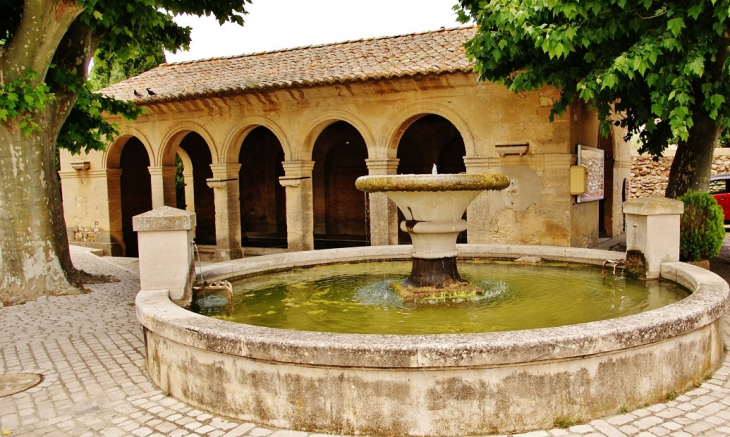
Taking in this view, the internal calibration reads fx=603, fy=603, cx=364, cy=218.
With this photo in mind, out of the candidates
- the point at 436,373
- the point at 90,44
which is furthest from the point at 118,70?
the point at 436,373

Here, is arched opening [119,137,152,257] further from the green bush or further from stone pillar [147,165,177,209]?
the green bush

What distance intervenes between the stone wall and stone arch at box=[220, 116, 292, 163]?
13298 millimetres

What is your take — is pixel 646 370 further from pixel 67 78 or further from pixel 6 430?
pixel 67 78

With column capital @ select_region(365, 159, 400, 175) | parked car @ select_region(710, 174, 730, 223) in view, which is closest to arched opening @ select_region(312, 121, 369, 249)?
column capital @ select_region(365, 159, 400, 175)

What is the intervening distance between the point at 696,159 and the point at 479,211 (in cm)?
374

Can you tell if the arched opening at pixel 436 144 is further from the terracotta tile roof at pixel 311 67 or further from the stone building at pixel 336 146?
the terracotta tile roof at pixel 311 67

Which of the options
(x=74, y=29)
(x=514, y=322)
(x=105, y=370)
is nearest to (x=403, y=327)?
(x=514, y=322)

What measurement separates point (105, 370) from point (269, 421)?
2.08m

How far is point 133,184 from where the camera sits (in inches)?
703

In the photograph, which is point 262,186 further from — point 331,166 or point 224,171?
point 224,171

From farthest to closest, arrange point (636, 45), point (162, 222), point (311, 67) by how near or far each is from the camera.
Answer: point (311, 67) < point (636, 45) < point (162, 222)

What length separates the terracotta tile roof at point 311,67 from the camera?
38.2 feet

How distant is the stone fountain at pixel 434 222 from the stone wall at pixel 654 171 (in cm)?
1688

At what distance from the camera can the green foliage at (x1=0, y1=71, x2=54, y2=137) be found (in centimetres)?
789
